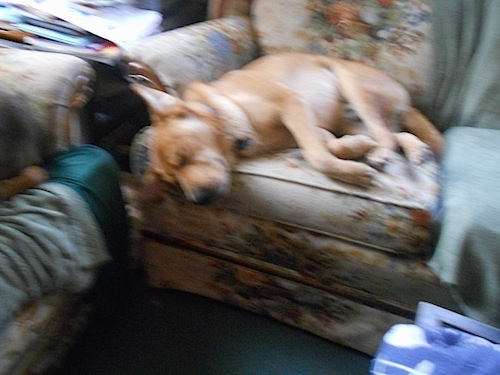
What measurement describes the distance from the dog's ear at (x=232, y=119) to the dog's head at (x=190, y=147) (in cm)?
1

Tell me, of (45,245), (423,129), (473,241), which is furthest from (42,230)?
(423,129)

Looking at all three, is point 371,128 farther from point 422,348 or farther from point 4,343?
point 4,343

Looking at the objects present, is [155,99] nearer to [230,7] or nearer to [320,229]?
[320,229]

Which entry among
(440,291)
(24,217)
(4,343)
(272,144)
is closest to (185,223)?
(272,144)

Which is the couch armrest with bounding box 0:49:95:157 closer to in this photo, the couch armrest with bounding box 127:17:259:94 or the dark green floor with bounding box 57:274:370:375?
the couch armrest with bounding box 127:17:259:94

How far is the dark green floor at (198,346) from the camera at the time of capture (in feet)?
5.04

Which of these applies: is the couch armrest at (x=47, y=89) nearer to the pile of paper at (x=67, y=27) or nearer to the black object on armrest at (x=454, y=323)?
the pile of paper at (x=67, y=27)

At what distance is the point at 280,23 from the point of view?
1.95 m

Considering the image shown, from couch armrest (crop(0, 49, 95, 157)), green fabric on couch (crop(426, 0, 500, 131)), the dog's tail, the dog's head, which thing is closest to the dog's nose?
the dog's head

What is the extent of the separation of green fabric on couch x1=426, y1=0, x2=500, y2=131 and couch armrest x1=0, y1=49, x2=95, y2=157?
1043 mm

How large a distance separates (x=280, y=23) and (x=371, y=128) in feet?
1.76

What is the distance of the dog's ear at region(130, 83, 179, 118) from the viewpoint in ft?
4.96

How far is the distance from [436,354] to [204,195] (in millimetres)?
651

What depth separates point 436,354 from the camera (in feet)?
3.39
